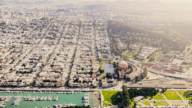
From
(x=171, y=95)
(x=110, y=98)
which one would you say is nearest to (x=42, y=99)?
(x=110, y=98)

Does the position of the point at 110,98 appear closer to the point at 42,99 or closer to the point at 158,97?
the point at 158,97

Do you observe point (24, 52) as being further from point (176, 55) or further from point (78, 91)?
point (176, 55)

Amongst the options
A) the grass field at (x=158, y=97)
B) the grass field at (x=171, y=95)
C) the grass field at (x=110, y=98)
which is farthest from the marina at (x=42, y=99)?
the grass field at (x=171, y=95)

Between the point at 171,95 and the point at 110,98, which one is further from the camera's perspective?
the point at 171,95

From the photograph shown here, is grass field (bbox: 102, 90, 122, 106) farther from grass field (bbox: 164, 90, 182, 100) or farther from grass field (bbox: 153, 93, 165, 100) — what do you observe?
grass field (bbox: 164, 90, 182, 100)

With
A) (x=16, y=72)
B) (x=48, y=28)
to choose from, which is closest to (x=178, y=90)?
(x=16, y=72)

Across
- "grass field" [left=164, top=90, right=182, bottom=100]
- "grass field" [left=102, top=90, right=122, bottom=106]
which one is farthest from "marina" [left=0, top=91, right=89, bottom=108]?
"grass field" [left=164, top=90, right=182, bottom=100]
